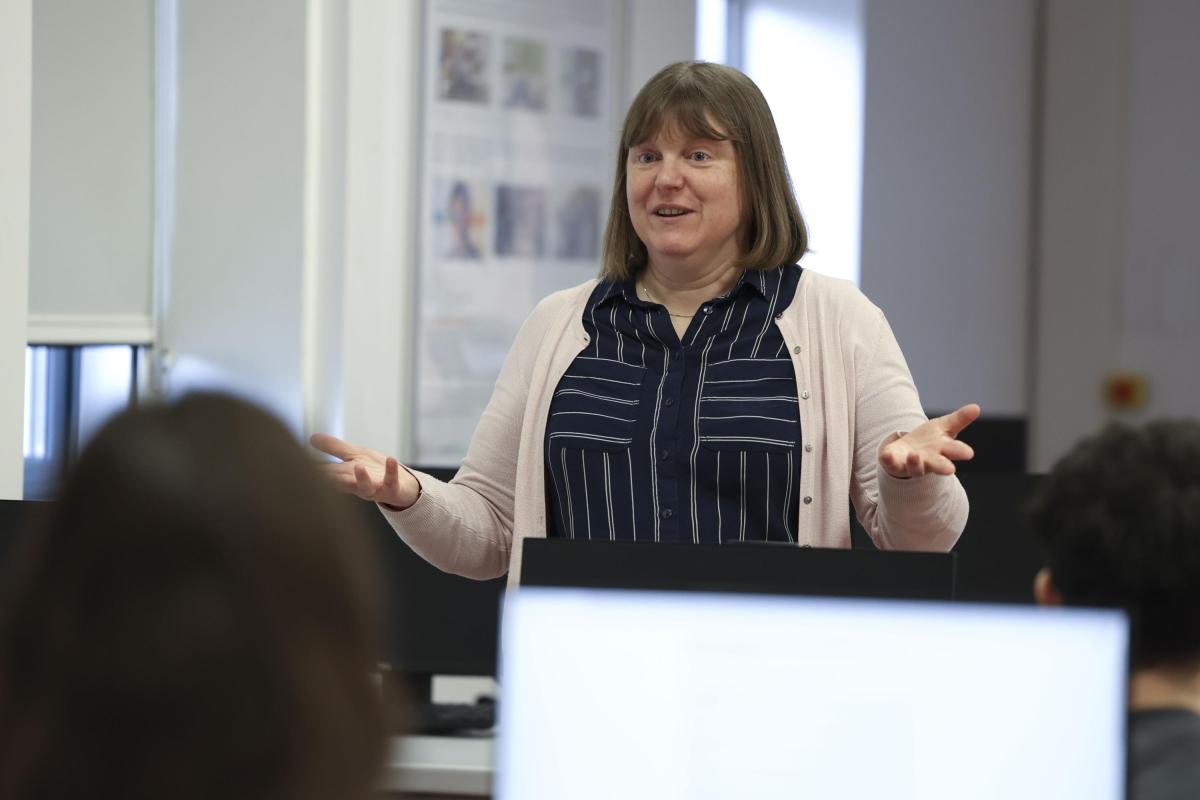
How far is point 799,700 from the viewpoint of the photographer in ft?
2.98

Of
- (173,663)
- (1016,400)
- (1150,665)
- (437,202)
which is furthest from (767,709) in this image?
(1016,400)

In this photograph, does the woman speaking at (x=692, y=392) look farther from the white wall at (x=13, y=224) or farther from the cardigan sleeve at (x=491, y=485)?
the white wall at (x=13, y=224)

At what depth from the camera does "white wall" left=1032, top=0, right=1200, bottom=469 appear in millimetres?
5270

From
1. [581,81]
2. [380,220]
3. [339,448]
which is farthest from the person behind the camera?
[581,81]

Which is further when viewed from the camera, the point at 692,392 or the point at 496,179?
the point at 496,179

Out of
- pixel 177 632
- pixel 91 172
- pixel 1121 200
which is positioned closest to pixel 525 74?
pixel 91 172

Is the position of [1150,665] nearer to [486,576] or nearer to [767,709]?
[767,709]

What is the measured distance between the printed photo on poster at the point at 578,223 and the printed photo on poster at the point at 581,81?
26 centimetres

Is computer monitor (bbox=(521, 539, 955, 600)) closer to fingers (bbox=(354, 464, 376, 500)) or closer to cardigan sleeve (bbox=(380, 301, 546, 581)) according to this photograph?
fingers (bbox=(354, 464, 376, 500))

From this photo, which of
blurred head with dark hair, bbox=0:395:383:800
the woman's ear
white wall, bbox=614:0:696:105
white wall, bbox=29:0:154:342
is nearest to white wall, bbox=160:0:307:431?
white wall, bbox=29:0:154:342

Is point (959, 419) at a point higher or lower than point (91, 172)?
lower

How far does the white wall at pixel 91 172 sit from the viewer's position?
3.55m

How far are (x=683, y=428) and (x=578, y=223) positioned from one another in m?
2.71

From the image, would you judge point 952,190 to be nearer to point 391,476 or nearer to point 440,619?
Answer: point 440,619
